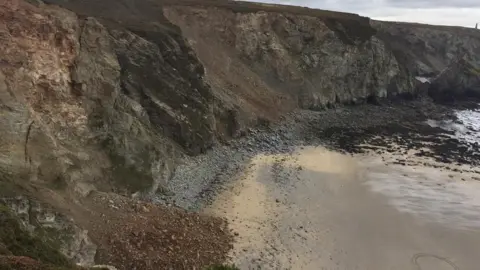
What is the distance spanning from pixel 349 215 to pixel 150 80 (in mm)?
18093

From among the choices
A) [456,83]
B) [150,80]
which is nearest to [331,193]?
[150,80]

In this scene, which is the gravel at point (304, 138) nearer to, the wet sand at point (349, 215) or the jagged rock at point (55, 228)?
the wet sand at point (349, 215)

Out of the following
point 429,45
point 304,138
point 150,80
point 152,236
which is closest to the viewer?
point 152,236

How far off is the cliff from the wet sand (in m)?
6.18

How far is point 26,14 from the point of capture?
23047 millimetres

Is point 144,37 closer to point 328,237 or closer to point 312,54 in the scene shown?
point 328,237

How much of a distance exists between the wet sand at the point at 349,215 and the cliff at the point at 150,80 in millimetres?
6184

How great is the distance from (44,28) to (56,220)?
10.4 m

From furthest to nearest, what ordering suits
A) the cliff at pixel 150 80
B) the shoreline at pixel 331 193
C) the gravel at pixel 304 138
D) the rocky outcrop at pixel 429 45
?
the rocky outcrop at pixel 429 45 → the gravel at pixel 304 138 → the shoreline at pixel 331 193 → the cliff at pixel 150 80

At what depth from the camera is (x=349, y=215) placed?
28594 millimetres

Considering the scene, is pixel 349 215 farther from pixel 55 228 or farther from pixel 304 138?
pixel 304 138

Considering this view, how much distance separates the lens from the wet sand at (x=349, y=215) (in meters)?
23.6

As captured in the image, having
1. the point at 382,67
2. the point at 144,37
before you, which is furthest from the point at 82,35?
the point at 382,67

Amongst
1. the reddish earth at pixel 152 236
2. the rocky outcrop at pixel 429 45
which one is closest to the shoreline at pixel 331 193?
the reddish earth at pixel 152 236
